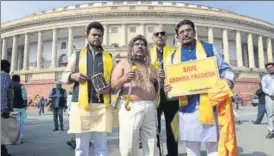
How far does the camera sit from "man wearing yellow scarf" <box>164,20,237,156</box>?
12.5 feet

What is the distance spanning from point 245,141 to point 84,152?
5.28 meters

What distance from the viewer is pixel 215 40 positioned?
181ft

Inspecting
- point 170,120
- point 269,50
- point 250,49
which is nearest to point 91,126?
point 170,120

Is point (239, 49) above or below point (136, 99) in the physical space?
above

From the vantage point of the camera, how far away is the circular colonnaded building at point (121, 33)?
1940 inches

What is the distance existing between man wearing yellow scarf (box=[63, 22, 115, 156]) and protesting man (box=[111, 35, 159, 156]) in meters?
0.31

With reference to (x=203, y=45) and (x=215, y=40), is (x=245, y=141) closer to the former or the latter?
(x=203, y=45)

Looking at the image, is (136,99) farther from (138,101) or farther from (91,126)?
(91,126)

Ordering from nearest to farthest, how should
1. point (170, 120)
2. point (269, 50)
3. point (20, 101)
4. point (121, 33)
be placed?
point (170, 120), point (20, 101), point (121, 33), point (269, 50)

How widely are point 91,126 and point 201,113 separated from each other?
1532mm

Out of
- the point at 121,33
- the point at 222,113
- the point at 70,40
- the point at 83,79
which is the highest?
the point at 121,33

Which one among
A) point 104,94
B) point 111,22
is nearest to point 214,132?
point 104,94

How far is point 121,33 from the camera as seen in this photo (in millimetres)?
50500

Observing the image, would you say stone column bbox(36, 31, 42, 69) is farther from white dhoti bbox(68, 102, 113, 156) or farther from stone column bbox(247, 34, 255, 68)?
white dhoti bbox(68, 102, 113, 156)
